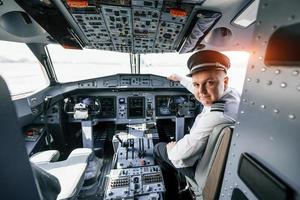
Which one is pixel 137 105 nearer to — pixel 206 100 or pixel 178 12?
pixel 206 100

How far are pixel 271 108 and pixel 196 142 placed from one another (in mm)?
913

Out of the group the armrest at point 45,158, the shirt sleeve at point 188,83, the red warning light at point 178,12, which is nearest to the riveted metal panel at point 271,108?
the red warning light at point 178,12

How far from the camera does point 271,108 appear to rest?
2.01ft

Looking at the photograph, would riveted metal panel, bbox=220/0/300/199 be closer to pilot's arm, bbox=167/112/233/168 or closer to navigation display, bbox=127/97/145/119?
pilot's arm, bbox=167/112/233/168

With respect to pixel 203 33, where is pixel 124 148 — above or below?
below

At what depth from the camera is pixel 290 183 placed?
1.74 feet

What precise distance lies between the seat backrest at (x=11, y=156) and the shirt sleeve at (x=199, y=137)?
1159mm

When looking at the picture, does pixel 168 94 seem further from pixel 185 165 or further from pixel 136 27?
pixel 185 165

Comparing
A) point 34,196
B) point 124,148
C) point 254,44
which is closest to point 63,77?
point 124,148

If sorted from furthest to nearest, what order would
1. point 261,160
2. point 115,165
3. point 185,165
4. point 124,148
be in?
→ 1. point 124,148
2. point 115,165
3. point 185,165
4. point 261,160

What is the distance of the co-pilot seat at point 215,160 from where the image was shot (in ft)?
3.73

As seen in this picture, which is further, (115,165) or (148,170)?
(115,165)

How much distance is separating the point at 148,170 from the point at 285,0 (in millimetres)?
2296

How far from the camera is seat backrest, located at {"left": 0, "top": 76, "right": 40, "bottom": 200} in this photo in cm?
49
